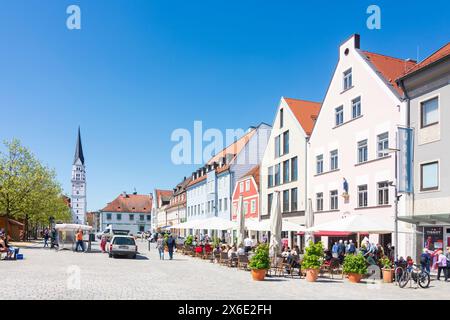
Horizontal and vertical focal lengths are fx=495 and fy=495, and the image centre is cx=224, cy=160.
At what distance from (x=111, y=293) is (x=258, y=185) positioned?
37621 mm

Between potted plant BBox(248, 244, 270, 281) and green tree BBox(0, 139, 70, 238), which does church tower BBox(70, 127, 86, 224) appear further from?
potted plant BBox(248, 244, 270, 281)

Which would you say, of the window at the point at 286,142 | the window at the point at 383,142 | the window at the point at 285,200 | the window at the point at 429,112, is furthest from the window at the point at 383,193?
the window at the point at 286,142

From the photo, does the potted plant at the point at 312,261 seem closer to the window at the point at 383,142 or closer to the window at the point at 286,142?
the window at the point at 383,142

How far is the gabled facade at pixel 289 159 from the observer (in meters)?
40.6

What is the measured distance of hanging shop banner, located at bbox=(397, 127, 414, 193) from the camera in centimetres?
2597

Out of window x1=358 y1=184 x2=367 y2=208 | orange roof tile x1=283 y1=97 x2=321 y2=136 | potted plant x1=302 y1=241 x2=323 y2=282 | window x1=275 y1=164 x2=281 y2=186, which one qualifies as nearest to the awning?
potted plant x1=302 y1=241 x2=323 y2=282

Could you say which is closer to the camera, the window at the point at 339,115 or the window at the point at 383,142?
the window at the point at 383,142

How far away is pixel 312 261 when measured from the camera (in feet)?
65.3

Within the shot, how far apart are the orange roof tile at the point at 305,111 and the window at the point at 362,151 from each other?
8.58m

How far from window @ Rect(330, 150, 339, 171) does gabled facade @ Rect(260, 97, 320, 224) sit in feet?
14.5

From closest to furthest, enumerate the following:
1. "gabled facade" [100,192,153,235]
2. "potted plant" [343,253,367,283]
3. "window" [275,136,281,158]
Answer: "potted plant" [343,253,367,283]
"window" [275,136,281,158]
"gabled facade" [100,192,153,235]

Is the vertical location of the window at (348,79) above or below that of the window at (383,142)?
above
